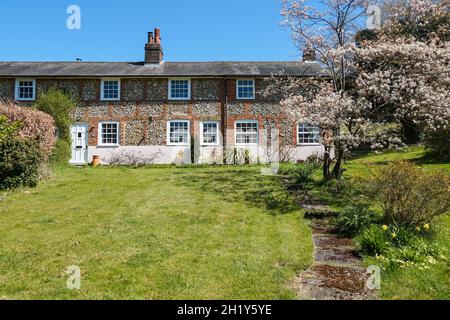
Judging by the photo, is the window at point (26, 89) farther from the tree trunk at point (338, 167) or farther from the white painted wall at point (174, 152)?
the tree trunk at point (338, 167)

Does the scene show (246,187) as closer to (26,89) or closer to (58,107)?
(58,107)

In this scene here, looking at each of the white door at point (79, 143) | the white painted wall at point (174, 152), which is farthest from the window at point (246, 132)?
the white door at point (79, 143)

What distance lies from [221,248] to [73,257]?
2514 mm

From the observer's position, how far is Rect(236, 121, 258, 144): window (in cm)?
2309

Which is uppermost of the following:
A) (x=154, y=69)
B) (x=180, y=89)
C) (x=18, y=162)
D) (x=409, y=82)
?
(x=154, y=69)

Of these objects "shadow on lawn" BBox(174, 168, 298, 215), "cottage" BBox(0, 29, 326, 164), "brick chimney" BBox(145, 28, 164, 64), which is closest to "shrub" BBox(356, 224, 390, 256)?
"shadow on lawn" BBox(174, 168, 298, 215)

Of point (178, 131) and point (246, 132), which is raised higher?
point (178, 131)

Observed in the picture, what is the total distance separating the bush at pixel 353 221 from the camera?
7.70m

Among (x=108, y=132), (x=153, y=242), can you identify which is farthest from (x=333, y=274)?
(x=108, y=132)

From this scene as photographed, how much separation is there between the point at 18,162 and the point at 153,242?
7.64m

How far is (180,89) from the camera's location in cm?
2347

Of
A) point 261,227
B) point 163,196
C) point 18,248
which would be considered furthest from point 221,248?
point 163,196

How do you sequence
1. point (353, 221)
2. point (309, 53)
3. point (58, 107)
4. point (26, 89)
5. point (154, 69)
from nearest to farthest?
1. point (353, 221)
2. point (309, 53)
3. point (58, 107)
4. point (26, 89)
5. point (154, 69)

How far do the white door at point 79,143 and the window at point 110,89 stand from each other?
7.23 feet
